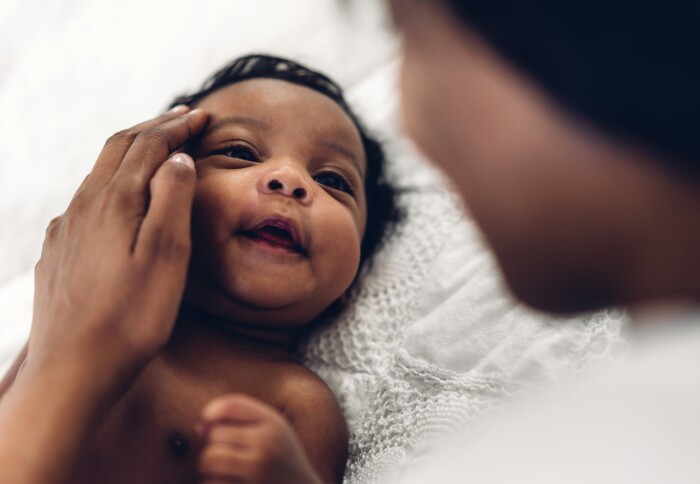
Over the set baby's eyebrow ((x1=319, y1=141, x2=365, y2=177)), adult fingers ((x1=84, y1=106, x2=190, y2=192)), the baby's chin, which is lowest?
the baby's chin

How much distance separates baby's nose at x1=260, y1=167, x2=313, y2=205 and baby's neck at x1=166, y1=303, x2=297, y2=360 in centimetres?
21

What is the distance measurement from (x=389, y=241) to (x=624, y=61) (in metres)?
0.84

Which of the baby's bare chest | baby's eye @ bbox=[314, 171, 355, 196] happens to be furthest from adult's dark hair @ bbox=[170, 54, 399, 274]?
the baby's bare chest

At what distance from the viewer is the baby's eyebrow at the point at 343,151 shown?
42.6 inches

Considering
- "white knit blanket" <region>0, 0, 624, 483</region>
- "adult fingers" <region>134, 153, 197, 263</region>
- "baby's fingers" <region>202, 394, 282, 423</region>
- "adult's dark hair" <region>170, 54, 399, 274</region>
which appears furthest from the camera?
"adult's dark hair" <region>170, 54, 399, 274</region>

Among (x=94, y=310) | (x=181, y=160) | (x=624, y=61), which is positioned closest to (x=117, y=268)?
(x=94, y=310)

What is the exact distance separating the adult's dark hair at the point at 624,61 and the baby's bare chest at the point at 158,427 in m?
0.61

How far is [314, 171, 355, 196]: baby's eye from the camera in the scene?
1083mm

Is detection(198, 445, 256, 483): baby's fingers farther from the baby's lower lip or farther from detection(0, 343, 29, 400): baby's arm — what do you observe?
detection(0, 343, 29, 400): baby's arm

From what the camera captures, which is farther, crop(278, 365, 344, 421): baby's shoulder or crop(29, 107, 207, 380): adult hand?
crop(278, 365, 344, 421): baby's shoulder

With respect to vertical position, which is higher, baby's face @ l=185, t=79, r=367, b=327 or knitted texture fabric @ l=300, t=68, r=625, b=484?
baby's face @ l=185, t=79, r=367, b=327

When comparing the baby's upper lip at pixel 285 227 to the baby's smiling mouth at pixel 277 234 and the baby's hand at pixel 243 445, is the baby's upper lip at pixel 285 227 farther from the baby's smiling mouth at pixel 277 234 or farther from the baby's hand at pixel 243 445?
the baby's hand at pixel 243 445

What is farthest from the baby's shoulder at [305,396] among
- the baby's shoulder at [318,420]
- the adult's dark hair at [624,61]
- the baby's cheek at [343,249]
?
the adult's dark hair at [624,61]

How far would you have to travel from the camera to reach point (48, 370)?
0.69m
